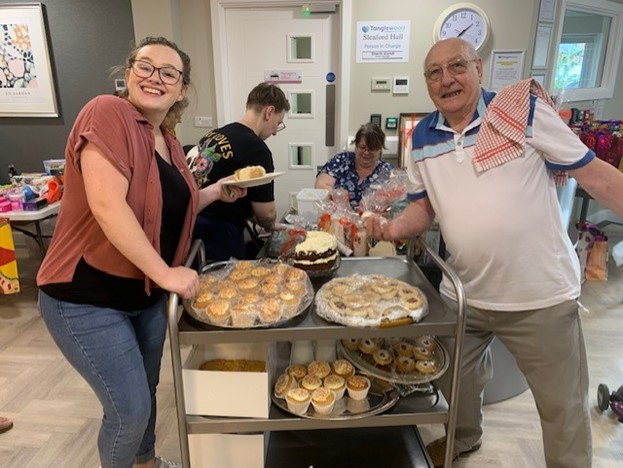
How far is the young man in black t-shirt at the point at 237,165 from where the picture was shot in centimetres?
201

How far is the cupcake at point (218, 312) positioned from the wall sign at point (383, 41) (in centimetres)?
304

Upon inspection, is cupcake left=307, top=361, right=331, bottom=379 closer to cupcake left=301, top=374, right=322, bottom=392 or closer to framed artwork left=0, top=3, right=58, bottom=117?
cupcake left=301, top=374, right=322, bottom=392

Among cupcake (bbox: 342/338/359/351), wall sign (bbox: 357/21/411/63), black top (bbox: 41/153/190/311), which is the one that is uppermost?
wall sign (bbox: 357/21/411/63)

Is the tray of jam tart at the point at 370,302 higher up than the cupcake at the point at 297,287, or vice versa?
the cupcake at the point at 297,287

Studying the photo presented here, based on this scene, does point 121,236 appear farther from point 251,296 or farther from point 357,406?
point 357,406

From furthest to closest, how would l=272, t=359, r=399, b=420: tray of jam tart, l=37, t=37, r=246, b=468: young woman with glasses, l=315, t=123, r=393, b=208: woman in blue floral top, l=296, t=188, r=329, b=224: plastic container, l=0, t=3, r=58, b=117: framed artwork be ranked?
l=0, t=3, r=58, b=117: framed artwork
l=315, t=123, r=393, b=208: woman in blue floral top
l=296, t=188, r=329, b=224: plastic container
l=272, t=359, r=399, b=420: tray of jam tart
l=37, t=37, r=246, b=468: young woman with glasses

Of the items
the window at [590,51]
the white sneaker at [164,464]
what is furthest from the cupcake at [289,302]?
the window at [590,51]

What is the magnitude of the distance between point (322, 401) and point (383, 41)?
3.16 m

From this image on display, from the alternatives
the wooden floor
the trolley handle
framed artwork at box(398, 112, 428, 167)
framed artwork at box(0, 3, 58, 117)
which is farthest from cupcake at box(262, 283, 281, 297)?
framed artwork at box(0, 3, 58, 117)

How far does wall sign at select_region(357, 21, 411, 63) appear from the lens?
11.9ft

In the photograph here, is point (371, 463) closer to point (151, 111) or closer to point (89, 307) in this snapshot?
point (89, 307)

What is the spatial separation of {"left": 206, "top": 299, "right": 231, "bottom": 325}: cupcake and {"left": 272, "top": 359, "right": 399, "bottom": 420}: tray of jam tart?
32 cm

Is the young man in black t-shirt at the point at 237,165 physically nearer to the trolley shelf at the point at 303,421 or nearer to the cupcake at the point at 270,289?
the cupcake at the point at 270,289

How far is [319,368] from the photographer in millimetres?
1414
